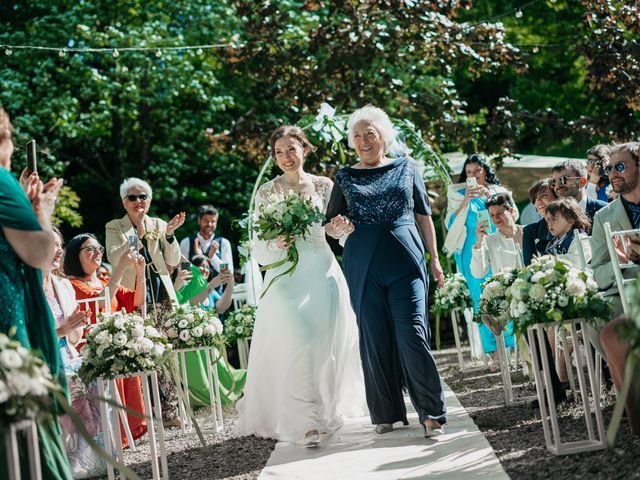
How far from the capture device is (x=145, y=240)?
7.91m

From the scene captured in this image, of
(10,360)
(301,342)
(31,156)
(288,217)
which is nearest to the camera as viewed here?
(10,360)

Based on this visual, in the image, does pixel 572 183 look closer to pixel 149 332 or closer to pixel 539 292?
pixel 539 292

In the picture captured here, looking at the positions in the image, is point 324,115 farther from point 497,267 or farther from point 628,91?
point 628,91

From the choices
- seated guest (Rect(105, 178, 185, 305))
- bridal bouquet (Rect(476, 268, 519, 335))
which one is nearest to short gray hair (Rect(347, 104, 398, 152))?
bridal bouquet (Rect(476, 268, 519, 335))

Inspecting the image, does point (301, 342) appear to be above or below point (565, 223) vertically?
below

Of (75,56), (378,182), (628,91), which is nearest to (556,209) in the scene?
(378,182)

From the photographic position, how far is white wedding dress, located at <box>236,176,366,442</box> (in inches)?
251

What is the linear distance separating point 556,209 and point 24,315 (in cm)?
399

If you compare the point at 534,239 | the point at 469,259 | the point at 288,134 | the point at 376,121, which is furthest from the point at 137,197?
the point at 469,259

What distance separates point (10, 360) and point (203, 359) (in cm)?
645

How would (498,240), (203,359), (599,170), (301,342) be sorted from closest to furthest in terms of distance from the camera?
(301,342)
(599,170)
(498,240)
(203,359)

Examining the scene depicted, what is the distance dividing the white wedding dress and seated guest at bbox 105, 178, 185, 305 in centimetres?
115

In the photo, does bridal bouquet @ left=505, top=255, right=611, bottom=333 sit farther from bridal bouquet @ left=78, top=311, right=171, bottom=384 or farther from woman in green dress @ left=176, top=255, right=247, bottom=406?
woman in green dress @ left=176, top=255, right=247, bottom=406

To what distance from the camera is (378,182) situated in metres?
6.32
